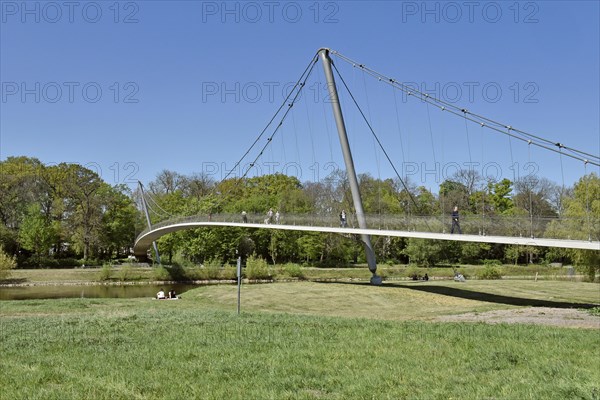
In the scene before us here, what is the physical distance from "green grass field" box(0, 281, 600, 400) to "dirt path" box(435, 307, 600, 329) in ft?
12.0

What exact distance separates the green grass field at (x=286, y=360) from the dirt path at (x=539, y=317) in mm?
3663

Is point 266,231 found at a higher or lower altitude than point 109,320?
higher

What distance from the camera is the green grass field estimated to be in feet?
23.4

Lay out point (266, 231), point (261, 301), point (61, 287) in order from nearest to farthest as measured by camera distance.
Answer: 1. point (261, 301)
2. point (61, 287)
3. point (266, 231)

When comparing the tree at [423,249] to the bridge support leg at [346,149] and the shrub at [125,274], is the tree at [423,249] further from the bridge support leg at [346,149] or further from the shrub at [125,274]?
the shrub at [125,274]

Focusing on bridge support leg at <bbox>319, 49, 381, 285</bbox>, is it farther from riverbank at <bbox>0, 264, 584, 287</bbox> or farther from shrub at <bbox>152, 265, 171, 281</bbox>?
shrub at <bbox>152, 265, 171, 281</bbox>

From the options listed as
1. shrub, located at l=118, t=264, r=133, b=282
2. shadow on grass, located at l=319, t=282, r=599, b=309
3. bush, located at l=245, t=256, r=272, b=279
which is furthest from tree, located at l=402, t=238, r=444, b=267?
shrub, located at l=118, t=264, r=133, b=282

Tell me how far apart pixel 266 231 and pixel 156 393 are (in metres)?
55.5

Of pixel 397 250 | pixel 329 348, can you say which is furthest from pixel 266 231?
pixel 329 348

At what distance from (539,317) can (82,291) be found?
33571mm

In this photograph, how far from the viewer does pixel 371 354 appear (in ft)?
31.2

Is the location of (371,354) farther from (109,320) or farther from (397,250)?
(397,250)

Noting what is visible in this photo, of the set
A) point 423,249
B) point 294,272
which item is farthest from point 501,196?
point 294,272

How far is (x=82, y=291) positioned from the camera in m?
40.2
